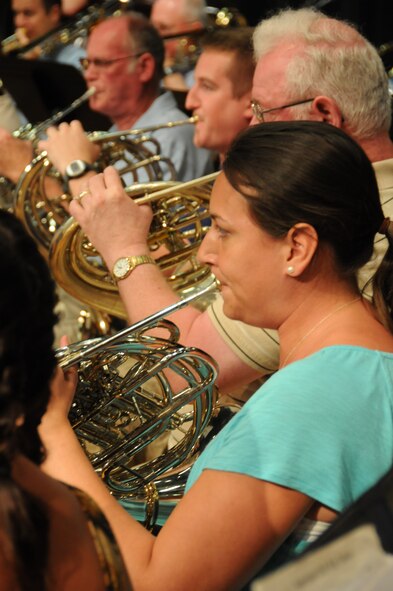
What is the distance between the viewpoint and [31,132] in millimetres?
3396

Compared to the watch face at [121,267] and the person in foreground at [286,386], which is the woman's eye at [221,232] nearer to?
the person in foreground at [286,386]

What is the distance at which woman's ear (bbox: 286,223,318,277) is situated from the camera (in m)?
1.49

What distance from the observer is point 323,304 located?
1516mm

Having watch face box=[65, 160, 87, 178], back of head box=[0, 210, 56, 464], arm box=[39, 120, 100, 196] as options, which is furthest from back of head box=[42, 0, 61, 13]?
back of head box=[0, 210, 56, 464]

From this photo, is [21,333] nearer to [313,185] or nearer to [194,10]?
[313,185]

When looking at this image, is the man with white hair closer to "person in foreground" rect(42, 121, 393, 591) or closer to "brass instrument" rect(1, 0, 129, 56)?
"person in foreground" rect(42, 121, 393, 591)

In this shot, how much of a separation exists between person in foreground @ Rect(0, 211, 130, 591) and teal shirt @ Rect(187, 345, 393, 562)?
0.33 m

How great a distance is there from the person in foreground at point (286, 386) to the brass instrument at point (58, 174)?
1284 millimetres

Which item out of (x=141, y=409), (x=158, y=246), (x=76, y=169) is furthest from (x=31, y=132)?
(x=141, y=409)

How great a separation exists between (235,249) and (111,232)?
667 millimetres

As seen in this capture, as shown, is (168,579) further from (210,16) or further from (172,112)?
(210,16)

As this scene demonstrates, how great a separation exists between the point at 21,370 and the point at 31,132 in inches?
101

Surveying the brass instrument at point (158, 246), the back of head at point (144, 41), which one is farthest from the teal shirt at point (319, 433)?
the back of head at point (144, 41)

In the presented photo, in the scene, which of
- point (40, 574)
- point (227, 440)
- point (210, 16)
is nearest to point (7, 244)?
point (40, 574)
